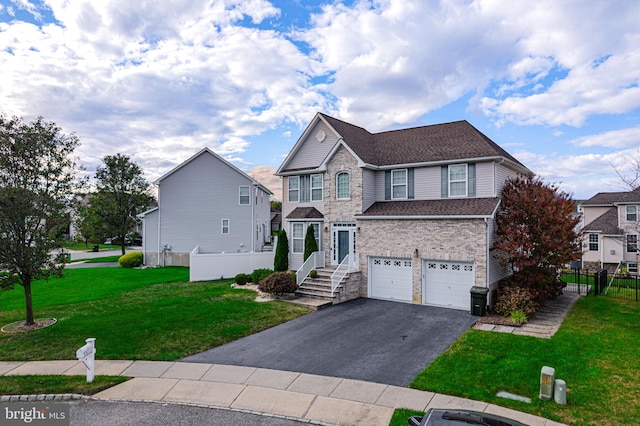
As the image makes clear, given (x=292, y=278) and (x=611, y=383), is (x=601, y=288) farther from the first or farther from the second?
(x=292, y=278)

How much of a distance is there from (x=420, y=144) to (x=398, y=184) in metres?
2.86

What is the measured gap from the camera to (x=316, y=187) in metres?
23.3

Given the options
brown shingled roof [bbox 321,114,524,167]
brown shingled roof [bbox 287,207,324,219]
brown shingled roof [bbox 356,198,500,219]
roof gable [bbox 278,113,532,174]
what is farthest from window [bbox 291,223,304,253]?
brown shingled roof [bbox 321,114,524,167]

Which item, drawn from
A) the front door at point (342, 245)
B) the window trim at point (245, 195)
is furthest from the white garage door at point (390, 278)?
the window trim at point (245, 195)

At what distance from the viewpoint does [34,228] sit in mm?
13789

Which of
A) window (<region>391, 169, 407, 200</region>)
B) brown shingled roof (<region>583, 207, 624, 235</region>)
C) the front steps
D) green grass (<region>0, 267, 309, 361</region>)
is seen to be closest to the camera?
green grass (<region>0, 267, 309, 361</region>)

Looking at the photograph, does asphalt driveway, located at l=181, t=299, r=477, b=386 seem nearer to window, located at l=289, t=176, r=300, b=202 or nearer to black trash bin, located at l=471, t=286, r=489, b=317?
black trash bin, located at l=471, t=286, r=489, b=317

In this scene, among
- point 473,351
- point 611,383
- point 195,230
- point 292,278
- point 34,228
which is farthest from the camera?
point 195,230

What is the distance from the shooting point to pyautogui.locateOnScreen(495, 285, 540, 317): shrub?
15.6m

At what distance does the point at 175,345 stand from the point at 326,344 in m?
5.01

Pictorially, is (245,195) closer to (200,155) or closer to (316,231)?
(200,155)

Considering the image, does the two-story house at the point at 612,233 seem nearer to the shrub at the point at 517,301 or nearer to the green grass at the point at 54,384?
the shrub at the point at 517,301

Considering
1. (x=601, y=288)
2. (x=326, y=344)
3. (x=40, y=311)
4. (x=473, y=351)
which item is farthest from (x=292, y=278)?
(x=601, y=288)

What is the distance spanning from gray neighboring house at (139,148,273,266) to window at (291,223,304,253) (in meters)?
9.83
